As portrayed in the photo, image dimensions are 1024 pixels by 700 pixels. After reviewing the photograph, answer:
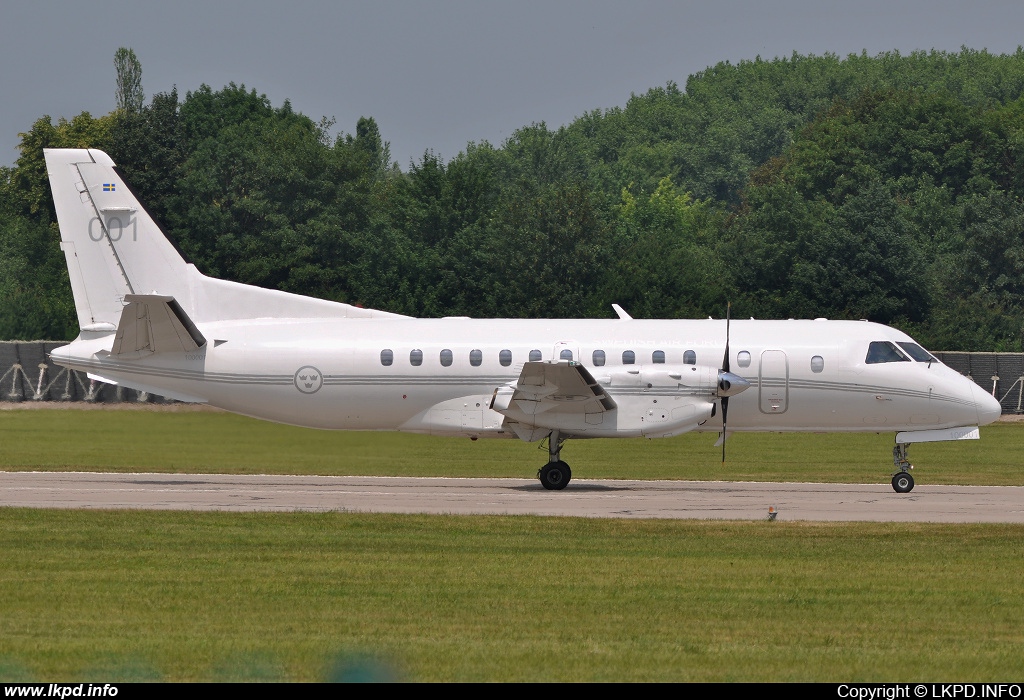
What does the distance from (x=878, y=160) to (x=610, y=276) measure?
3771 centimetres

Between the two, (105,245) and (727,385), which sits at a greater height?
(105,245)

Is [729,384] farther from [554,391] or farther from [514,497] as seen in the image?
[514,497]

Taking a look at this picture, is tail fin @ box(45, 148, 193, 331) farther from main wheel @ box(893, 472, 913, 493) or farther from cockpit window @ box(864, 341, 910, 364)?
main wheel @ box(893, 472, 913, 493)

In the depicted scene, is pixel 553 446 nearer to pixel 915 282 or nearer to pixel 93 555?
pixel 93 555

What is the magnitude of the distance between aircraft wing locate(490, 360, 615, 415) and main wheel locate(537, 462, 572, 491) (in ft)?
4.09

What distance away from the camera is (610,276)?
5994 centimetres

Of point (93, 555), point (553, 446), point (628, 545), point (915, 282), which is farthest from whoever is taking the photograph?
point (915, 282)

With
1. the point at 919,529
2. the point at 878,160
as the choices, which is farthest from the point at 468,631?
the point at 878,160

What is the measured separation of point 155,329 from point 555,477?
8.83 meters

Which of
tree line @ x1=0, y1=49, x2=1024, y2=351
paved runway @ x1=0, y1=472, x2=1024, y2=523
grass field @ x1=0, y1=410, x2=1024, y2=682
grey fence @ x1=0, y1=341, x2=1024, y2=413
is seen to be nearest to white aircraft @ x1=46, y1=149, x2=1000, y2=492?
paved runway @ x1=0, y1=472, x2=1024, y2=523

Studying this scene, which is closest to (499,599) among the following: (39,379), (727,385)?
(727,385)

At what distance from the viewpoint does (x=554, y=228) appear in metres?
63.3

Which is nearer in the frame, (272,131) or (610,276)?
(610,276)

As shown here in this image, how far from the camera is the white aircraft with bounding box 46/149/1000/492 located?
27.6m
